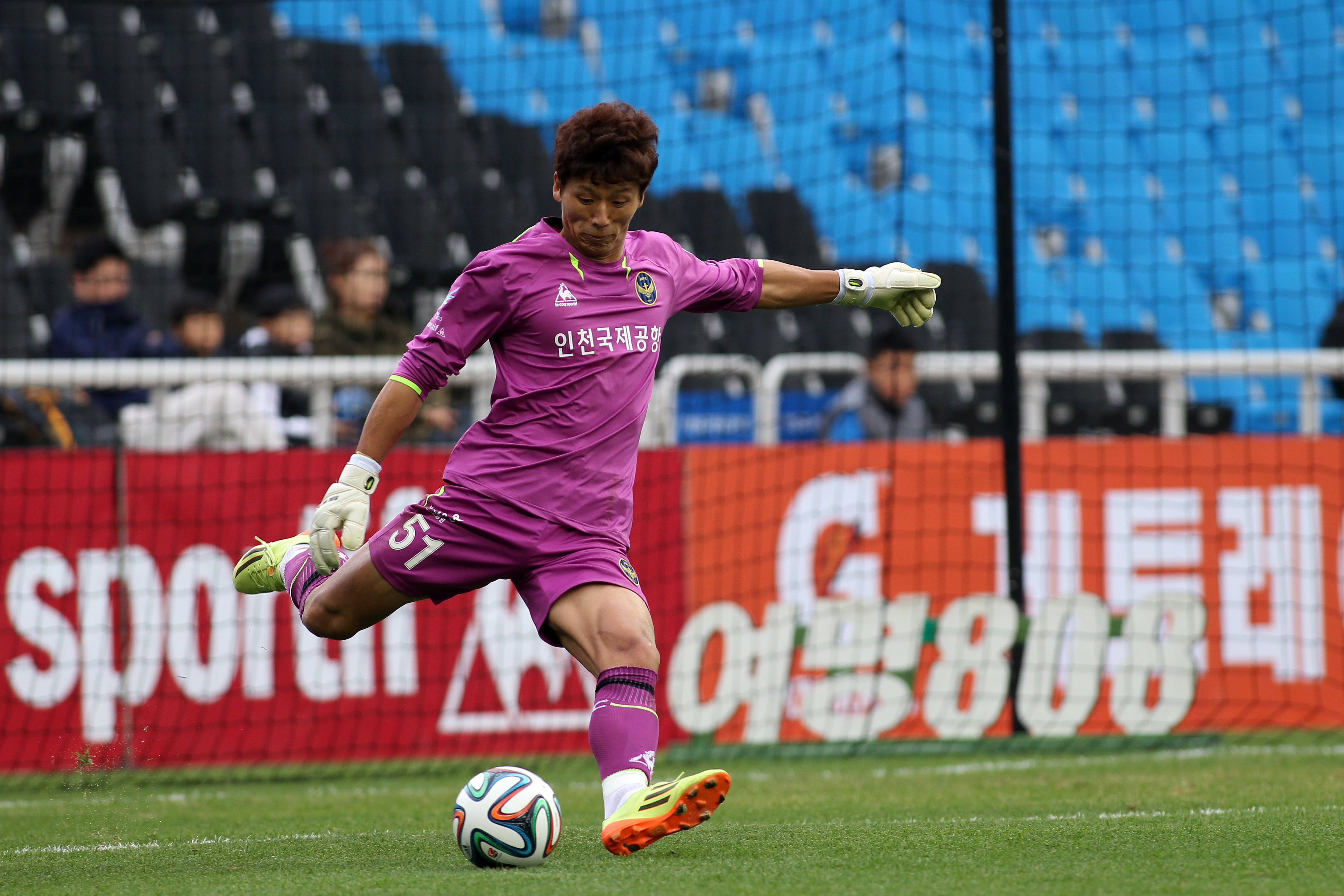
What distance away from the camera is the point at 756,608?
796 centimetres

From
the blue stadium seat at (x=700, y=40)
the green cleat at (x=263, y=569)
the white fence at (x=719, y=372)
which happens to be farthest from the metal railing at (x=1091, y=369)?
the blue stadium seat at (x=700, y=40)

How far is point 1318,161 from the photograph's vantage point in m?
15.6

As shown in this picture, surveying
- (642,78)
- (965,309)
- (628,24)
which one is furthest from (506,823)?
(628,24)

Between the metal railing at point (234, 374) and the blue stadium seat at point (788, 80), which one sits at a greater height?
the blue stadium seat at point (788, 80)

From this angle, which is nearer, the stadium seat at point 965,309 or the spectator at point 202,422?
the spectator at point 202,422

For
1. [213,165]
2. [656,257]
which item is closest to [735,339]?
[213,165]

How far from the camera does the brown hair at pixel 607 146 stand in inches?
161

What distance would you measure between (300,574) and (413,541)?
0.69 metres

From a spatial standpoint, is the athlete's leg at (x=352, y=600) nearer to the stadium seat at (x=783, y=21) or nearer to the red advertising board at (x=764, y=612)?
the red advertising board at (x=764, y=612)

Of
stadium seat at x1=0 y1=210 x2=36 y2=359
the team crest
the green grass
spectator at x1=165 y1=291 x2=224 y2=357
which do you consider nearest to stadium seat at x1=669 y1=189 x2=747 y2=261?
spectator at x1=165 y1=291 x2=224 y2=357

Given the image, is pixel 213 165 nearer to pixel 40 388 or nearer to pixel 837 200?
pixel 40 388

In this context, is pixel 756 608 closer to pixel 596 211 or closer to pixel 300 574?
pixel 300 574

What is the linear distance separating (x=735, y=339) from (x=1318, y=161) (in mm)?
7878

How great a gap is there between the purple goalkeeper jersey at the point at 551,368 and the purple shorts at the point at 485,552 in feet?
0.14
